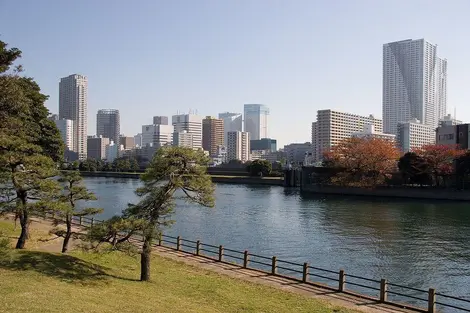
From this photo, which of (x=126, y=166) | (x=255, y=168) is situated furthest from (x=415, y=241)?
(x=126, y=166)

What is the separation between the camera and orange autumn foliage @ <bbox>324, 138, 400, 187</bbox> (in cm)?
8931

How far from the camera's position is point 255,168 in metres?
144

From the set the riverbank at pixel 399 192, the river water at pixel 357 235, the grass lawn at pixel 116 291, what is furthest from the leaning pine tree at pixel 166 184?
the riverbank at pixel 399 192

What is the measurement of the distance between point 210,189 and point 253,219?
3408 cm

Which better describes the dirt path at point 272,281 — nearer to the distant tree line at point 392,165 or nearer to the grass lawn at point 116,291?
the grass lawn at point 116,291

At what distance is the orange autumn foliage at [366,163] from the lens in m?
89.3

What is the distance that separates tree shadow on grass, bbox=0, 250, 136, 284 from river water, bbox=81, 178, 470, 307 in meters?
15.5

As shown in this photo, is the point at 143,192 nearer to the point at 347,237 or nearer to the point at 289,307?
the point at 289,307

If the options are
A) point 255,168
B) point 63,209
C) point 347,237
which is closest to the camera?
point 63,209

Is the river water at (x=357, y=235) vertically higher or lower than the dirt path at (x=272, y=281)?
lower

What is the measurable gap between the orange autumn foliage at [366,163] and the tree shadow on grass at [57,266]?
250 ft

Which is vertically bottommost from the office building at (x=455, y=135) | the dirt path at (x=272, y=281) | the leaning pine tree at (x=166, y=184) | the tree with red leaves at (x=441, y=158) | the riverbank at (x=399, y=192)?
the dirt path at (x=272, y=281)

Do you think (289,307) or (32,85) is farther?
(32,85)

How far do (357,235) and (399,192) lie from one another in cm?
4681
